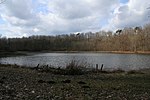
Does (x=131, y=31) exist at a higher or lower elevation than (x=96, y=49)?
higher

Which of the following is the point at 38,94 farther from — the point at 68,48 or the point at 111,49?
the point at 68,48

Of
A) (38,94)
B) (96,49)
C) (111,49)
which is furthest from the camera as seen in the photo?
(96,49)

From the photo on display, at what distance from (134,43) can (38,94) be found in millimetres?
149604

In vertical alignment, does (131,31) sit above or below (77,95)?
above

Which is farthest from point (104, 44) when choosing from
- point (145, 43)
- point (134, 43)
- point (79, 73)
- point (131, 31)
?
point (79, 73)

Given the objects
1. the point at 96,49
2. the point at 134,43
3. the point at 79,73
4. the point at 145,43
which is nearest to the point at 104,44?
the point at 96,49

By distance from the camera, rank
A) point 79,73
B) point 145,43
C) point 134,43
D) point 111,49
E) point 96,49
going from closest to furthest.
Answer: point 79,73, point 145,43, point 134,43, point 111,49, point 96,49

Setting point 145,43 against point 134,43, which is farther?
point 134,43

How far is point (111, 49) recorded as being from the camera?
565ft

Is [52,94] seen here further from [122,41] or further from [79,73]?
[122,41]

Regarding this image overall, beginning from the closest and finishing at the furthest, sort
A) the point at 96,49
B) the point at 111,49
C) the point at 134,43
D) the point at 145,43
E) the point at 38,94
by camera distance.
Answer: the point at 38,94 < the point at 145,43 < the point at 134,43 < the point at 111,49 < the point at 96,49

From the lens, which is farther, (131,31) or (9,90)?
(131,31)

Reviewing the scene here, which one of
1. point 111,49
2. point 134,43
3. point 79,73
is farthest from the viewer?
point 111,49

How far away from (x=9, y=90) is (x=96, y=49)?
17664cm
